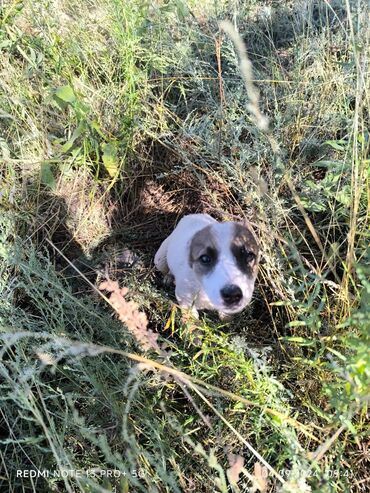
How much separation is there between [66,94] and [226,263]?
121cm

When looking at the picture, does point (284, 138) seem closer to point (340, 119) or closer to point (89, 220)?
point (340, 119)

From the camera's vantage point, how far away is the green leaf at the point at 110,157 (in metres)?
2.52

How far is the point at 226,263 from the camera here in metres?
1.86

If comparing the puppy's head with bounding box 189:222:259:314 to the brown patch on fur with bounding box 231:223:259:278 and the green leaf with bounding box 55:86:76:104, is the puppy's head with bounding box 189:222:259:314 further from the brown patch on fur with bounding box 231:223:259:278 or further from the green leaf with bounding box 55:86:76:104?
the green leaf with bounding box 55:86:76:104

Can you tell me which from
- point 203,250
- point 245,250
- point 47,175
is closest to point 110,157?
point 47,175

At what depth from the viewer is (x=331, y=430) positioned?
1442mm

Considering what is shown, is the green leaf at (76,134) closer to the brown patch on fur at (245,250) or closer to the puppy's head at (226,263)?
the puppy's head at (226,263)

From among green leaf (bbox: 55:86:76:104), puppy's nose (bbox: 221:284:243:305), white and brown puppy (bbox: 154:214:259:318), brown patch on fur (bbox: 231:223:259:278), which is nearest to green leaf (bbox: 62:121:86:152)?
green leaf (bbox: 55:86:76:104)

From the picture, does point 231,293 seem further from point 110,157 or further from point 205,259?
point 110,157

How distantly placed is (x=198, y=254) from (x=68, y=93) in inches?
42.6

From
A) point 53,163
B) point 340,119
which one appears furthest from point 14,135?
point 340,119

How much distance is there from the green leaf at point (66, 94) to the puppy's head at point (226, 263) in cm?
98

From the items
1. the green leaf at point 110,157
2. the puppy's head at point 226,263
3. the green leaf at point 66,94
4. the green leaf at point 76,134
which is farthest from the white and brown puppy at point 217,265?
the green leaf at point 66,94

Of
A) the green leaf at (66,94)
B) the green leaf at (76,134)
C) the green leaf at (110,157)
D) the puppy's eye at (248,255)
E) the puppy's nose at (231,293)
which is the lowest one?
the puppy's nose at (231,293)
